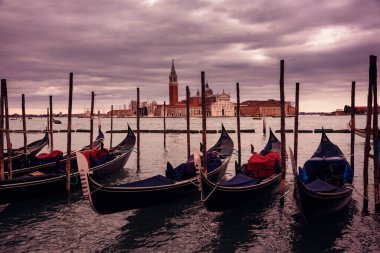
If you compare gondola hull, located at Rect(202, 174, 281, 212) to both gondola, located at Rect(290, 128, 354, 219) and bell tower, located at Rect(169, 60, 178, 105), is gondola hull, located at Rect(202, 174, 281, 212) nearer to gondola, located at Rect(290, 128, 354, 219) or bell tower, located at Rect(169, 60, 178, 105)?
gondola, located at Rect(290, 128, 354, 219)

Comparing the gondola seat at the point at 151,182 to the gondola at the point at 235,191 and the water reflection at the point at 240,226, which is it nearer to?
the gondola at the point at 235,191

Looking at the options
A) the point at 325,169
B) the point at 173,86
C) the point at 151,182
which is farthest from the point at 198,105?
the point at 151,182

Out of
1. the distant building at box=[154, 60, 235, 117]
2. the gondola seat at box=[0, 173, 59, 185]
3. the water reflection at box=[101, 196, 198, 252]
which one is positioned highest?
the distant building at box=[154, 60, 235, 117]

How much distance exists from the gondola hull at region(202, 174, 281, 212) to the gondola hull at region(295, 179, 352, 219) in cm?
140

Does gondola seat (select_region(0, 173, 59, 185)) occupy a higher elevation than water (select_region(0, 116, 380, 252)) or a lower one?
higher

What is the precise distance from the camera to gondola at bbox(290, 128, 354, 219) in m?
8.34

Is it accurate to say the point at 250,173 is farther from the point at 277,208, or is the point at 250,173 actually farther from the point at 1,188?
the point at 1,188

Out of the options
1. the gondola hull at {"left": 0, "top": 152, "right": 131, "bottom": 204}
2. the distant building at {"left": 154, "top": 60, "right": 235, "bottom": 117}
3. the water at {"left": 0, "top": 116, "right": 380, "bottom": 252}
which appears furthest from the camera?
the distant building at {"left": 154, "top": 60, "right": 235, "bottom": 117}

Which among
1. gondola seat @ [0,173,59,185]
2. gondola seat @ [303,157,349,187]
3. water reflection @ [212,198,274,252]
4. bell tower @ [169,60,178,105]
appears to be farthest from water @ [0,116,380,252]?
bell tower @ [169,60,178,105]

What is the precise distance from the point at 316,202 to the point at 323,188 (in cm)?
71

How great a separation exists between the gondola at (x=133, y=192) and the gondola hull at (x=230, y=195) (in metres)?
1.52

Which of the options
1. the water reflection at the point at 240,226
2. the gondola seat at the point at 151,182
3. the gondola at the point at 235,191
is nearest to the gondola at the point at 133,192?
the gondola seat at the point at 151,182

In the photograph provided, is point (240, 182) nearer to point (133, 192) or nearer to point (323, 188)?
point (323, 188)

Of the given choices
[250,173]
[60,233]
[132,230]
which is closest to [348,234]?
[250,173]
